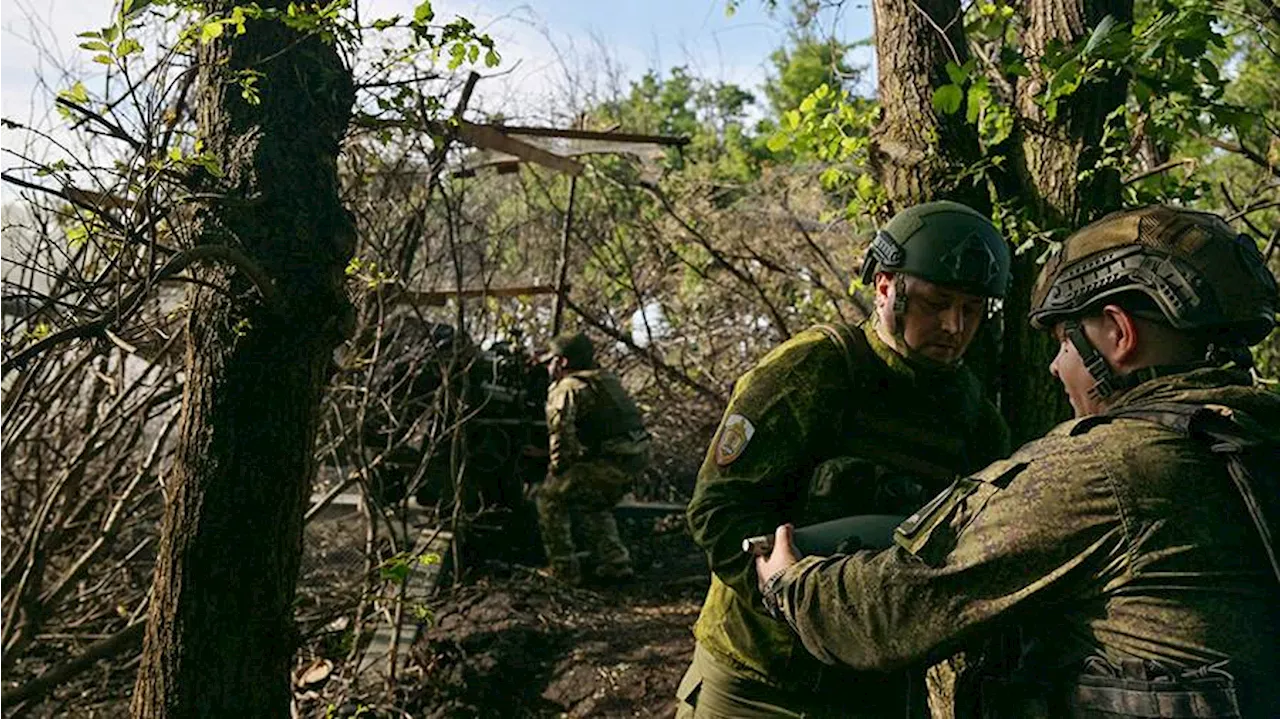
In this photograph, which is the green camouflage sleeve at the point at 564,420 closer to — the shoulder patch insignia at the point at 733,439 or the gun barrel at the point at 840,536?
the shoulder patch insignia at the point at 733,439

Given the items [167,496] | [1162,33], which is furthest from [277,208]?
[1162,33]

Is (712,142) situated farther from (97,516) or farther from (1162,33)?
(1162,33)

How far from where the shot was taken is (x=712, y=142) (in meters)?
18.8

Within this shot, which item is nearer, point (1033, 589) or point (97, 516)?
point (1033, 589)

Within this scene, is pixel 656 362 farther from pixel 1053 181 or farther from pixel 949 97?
pixel 949 97

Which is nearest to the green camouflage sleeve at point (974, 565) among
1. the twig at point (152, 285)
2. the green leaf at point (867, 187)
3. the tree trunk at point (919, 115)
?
the twig at point (152, 285)

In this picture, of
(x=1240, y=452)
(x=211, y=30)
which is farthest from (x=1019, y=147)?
(x=211, y=30)

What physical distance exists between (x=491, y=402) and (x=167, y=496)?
5.02 metres

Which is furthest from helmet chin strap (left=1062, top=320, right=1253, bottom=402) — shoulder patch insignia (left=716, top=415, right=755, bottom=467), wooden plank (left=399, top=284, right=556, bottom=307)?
wooden plank (left=399, top=284, right=556, bottom=307)

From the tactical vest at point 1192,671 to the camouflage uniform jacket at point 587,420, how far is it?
592 cm

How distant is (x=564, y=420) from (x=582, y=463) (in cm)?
35

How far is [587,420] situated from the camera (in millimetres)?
7797

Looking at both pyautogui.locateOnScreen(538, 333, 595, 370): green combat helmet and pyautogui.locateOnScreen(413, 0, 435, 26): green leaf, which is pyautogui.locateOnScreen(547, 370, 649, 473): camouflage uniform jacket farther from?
pyautogui.locateOnScreen(413, 0, 435, 26): green leaf

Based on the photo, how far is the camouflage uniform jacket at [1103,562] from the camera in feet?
5.77
